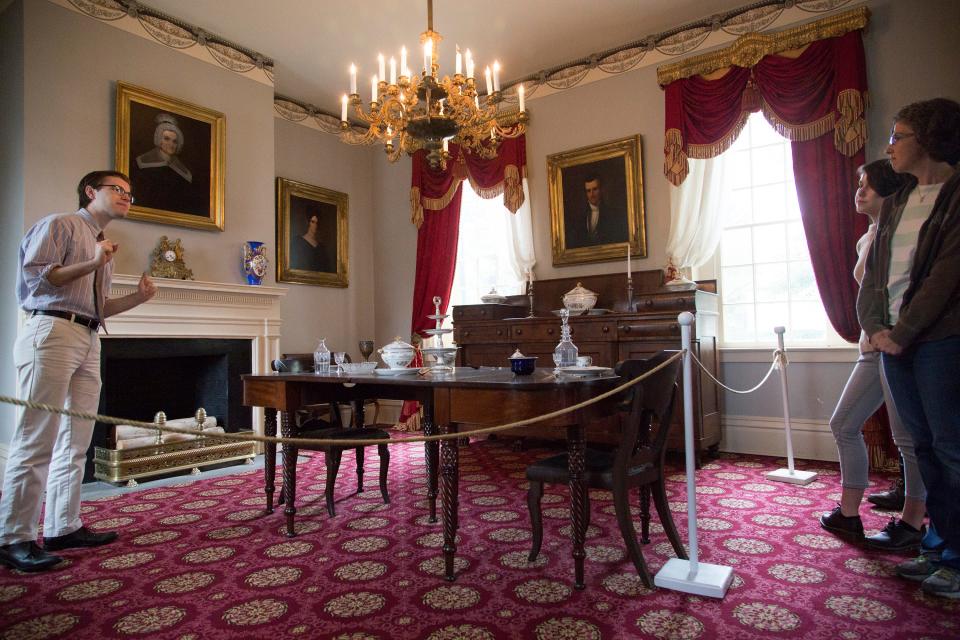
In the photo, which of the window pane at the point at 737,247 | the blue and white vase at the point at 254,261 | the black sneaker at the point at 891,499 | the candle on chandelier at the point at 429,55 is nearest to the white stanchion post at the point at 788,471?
the black sneaker at the point at 891,499

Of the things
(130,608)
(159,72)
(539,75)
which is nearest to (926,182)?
(130,608)

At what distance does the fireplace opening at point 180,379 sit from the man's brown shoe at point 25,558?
2.16 metres

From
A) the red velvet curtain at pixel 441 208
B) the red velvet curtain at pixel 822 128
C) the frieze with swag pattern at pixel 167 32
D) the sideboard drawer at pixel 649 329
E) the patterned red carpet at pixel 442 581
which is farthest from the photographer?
the red velvet curtain at pixel 441 208

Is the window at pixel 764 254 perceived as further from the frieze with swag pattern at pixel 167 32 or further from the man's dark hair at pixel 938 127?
the frieze with swag pattern at pixel 167 32

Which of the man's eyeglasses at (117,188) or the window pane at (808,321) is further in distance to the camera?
the window pane at (808,321)

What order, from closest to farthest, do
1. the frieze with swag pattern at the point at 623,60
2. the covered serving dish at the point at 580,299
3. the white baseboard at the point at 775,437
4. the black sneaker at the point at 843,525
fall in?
the black sneaker at the point at 843,525
the white baseboard at the point at 775,437
the covered serving dish at the point at 580,299
the frieze with swag pattern at the point at 623,60

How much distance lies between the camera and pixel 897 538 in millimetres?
2447

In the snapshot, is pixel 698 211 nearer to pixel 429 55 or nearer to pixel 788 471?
pixel 788 471

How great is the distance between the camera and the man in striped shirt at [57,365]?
2.47 metres

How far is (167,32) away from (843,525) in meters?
5.92

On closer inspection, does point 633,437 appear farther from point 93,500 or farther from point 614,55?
point 614,55

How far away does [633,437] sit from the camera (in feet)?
7.00

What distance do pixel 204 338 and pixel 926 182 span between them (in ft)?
16.2

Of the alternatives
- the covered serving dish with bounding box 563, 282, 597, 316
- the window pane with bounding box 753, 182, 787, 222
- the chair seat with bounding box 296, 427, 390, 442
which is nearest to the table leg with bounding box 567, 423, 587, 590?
the chair seat with bounding box 296, 427, 390, 442
